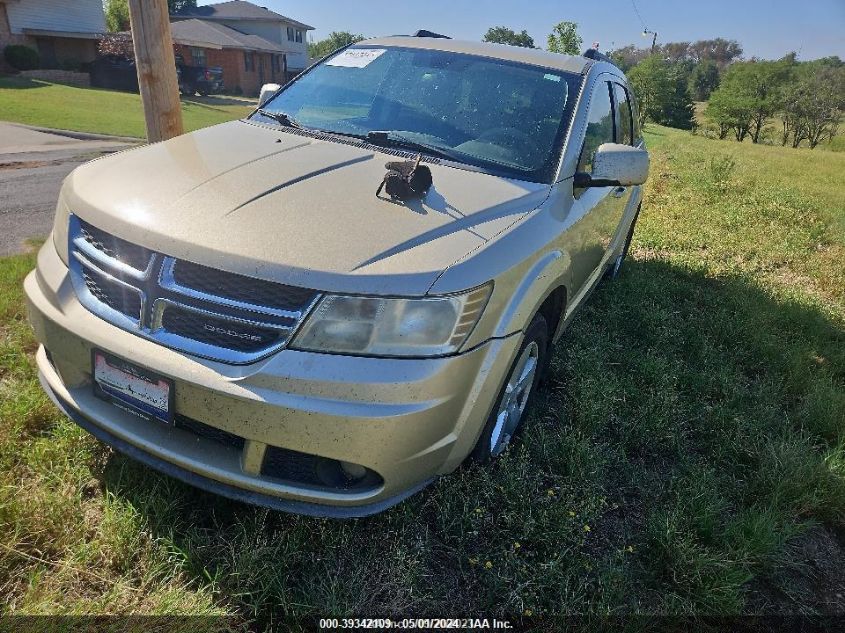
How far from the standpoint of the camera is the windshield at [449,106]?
2766 millimetres

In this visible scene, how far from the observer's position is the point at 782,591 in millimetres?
2270

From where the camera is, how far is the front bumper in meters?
1.71

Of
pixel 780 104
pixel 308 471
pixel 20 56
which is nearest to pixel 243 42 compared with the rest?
pixel 20 56

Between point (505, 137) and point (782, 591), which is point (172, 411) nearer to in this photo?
point (505, 137)

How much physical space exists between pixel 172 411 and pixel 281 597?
27.8 inches

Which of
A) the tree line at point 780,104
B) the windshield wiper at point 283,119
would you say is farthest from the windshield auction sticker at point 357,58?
the tree line at point 780,104

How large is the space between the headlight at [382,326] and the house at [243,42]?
31.1m

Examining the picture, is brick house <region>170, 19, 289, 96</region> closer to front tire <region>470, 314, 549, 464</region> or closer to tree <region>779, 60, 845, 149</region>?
front tire <region>470, 314, 549, 464</region>

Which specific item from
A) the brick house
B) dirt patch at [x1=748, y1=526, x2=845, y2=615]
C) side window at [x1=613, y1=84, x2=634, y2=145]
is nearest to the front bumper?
dirt patch at [x1=748, y1=526, x2=845, y2=615]

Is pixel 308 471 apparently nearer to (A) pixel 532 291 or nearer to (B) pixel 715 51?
(A) pixel 532 291

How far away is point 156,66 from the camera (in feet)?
12.3

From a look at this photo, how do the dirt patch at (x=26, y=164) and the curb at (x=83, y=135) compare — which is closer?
the dirt patch at (x=26, y=164)

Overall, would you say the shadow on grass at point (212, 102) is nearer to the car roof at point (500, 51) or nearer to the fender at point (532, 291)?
the car roof at point (500, 51)

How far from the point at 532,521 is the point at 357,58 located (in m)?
2.79
